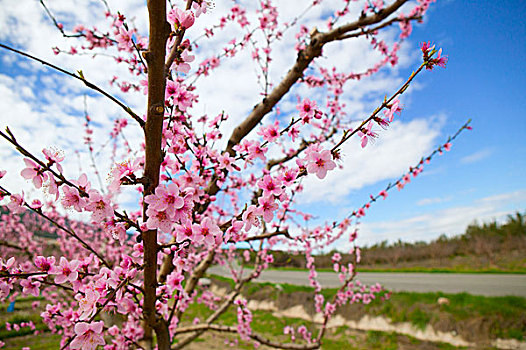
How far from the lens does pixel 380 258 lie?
55.6ft

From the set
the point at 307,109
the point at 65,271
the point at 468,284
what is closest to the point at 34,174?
the point at 65,271

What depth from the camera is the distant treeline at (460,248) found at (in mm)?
13391

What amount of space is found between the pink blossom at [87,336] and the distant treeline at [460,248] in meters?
11.7

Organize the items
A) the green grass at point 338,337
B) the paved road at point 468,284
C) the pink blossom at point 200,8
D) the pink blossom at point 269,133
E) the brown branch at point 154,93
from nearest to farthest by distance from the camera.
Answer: the brown branch at point 154,93
the pink blossom at point 200,8
the pink blossom at point 269,133
the green grass at point 338,337
the paved road at point 468,284

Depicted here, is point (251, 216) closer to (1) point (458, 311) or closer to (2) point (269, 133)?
(2) point (269, 133)

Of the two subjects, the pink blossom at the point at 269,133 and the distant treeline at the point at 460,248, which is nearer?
the pink blossom at the point at 269,133

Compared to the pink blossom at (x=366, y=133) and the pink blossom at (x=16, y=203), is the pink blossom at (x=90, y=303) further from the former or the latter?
the pink blossom at (x=366, y=133)

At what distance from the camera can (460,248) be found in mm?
14820

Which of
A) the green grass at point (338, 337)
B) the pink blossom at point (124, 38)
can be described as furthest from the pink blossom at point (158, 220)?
the green grass at point (338, 337)

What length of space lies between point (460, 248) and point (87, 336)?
59.9ft

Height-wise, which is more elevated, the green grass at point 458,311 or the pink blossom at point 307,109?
the pink blossom at point 307,109

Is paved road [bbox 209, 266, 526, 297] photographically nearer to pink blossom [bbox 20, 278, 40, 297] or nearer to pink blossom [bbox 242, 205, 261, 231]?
pink blossom [bbox 242, 205, 261, 231]

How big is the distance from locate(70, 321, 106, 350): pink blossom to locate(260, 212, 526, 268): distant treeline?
11.7m

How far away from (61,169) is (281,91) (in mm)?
2151
